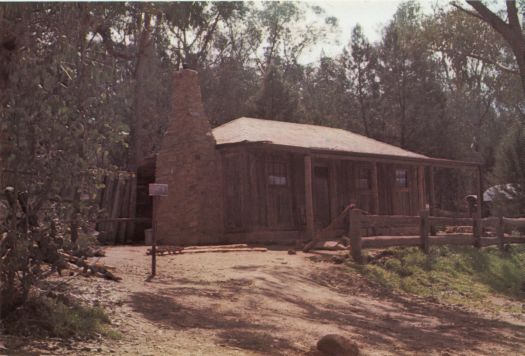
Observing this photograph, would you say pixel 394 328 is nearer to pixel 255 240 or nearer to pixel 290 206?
pixel 255 240

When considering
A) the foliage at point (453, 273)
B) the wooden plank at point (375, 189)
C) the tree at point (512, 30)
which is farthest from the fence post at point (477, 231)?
the tree at point (512, 30)

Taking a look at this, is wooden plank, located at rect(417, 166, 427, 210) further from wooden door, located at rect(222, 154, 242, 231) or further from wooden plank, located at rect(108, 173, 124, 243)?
wooden plank, located at rect(108, 173, 124, 243)

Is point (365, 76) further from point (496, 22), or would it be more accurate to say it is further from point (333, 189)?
point (496, 22)

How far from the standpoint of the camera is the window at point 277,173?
1734 cm

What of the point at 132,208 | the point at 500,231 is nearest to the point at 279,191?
the point at 132,208

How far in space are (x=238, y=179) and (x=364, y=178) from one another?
5.46m

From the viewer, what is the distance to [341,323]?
8211mm

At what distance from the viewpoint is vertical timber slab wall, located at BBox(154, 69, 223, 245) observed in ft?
53.2

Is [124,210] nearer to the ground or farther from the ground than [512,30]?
nearer to the ground

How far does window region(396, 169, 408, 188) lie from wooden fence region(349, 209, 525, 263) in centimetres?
405

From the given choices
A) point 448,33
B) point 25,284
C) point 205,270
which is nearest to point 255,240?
point 205,270

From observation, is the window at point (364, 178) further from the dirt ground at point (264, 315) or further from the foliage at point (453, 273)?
the dirt ground at point (264, 315)

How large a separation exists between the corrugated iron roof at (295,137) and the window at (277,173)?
0.79 metres

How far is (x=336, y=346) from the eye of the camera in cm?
639
